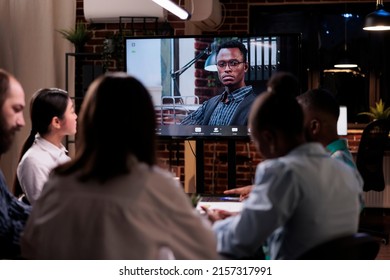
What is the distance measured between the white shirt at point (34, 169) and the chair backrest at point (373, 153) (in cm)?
407

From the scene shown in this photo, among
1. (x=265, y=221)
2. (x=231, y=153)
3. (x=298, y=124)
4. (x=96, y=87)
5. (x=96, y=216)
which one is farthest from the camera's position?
(x=231, y=153)

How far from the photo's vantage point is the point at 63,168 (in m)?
1.75

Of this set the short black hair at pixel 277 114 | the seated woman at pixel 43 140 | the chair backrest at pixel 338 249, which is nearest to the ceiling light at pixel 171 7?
the seated woman at pixel 43 140

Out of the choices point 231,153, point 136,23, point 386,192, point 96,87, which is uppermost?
point 136,23

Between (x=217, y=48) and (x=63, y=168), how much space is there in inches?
149

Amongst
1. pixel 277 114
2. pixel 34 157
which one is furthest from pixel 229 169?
pixel 277 114

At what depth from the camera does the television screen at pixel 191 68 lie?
5.38 metres

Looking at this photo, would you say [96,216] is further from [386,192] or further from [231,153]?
[386,192]

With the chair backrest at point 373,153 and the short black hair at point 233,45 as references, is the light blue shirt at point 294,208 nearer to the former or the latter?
the short black hair at point 233,45

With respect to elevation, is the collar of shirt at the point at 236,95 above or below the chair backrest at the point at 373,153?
above

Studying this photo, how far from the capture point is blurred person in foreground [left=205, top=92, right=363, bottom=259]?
1.91 m

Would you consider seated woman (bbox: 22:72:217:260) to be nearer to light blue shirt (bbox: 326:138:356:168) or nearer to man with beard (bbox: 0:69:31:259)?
man with beard (bbox: 0:69:31:259)
